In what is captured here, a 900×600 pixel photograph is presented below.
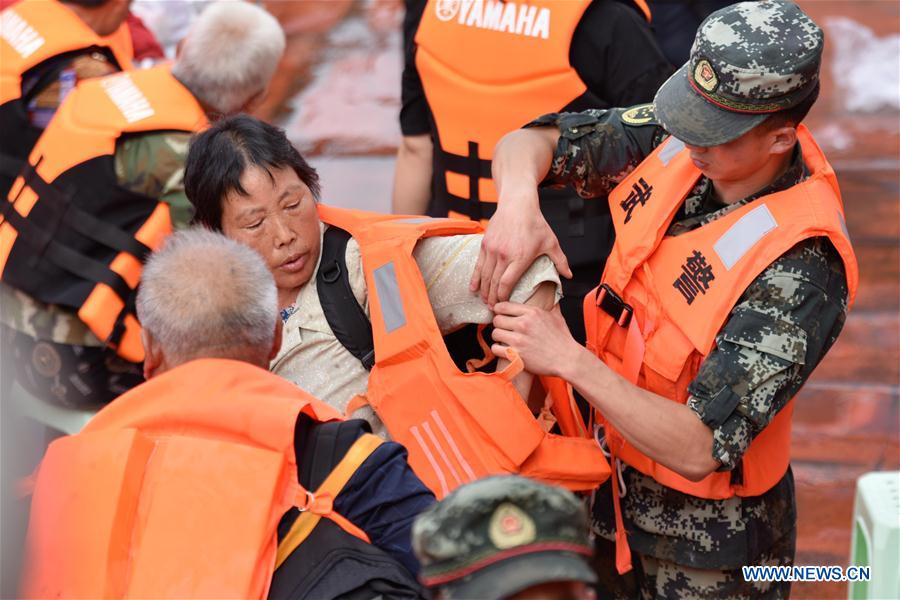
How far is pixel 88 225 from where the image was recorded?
143 inches

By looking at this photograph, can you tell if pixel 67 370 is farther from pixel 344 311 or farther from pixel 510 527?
pixel 510 527

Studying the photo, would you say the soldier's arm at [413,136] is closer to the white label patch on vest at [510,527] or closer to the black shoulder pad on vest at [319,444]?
the black shoulder pad on vest at [319,444]

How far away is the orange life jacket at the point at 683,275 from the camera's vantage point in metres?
2.42

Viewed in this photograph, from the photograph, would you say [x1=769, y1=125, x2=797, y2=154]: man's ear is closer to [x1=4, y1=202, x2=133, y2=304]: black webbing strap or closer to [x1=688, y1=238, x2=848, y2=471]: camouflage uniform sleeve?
[x1=688, y1=238, x2=848, y2=471]: camouflage uniform sleeve

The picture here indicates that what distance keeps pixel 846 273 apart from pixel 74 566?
5.20ft

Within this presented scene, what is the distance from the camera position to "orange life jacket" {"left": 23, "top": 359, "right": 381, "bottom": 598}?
6.54 ft

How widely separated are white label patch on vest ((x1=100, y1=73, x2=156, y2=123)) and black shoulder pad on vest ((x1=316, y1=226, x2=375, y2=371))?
1203mm

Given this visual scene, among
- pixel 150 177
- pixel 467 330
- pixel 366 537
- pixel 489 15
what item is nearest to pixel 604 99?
pixel 489 15

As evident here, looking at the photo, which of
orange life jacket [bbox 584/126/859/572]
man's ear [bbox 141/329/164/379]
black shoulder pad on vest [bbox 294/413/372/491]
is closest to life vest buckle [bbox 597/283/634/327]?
orange life jacket [bbox 584/126/859/572]

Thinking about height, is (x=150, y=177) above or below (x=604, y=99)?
below

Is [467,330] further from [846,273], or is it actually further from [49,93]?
[49,93]

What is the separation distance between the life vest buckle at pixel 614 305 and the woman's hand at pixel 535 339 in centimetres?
25

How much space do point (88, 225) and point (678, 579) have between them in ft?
6.71

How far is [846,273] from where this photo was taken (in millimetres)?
2430
